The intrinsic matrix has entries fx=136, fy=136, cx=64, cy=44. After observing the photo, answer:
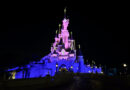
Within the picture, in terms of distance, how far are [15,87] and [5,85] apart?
54.8 inches

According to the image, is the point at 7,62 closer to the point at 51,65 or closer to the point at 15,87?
the point at 51,65

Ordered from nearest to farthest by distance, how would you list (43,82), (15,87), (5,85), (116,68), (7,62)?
1. (5,85)
2. (15,87)
3. (43,82)
4. (7,62)
5. (116,68)

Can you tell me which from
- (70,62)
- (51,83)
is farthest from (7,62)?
(51,83)

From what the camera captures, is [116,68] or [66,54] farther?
[116,68]

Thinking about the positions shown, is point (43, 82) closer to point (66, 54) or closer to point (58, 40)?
point (66, 54)

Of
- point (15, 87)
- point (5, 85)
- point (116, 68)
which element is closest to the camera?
point (5, 85)

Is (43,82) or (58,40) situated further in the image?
(58,40)

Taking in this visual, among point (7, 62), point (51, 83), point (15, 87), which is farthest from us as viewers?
point (7, 62)

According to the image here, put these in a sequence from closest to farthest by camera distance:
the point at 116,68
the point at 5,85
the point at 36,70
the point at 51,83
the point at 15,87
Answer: the point at 5,85, the point at 15,87, the point at 51,83, the point at 36,70, the point at 116,68

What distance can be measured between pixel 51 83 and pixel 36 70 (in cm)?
4187

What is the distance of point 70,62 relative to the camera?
6538 cm

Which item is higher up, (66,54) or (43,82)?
(66,54)

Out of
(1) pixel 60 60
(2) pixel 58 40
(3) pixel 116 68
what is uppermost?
(2) pixel 58 40

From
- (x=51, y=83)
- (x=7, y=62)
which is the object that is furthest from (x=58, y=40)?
(x=51, y=83)
